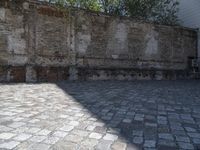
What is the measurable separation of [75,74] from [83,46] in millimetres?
1662

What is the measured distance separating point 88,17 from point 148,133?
10.7 metres

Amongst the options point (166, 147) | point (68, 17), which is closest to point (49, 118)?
point (166, 147)

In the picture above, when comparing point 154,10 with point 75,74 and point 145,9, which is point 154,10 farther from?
point 75,74

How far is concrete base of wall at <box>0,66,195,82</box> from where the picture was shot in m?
11.9

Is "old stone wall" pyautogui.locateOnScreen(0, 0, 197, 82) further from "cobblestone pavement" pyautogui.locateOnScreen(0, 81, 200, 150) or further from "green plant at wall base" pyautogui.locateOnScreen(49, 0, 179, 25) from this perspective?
"cobblestone pavement" pyautogui.locateOnScreen(0, 81, 200, 150)

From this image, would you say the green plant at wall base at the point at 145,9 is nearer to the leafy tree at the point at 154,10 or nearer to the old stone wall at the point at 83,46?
the leafy tree at the point at 154,10

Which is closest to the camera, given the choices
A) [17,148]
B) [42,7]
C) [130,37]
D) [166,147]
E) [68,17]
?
[17,148]

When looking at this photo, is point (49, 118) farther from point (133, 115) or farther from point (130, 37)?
point (130, 37)

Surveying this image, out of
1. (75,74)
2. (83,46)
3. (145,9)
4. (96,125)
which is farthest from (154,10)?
(96,125)

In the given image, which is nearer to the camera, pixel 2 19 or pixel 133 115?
pixel 133 115

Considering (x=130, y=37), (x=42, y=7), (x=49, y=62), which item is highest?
(x=42, y=7)

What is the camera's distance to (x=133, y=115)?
5.62 m

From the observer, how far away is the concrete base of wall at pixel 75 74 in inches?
470

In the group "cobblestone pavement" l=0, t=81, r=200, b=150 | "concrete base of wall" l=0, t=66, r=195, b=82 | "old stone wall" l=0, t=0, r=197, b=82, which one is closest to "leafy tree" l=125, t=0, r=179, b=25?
"old stone wall" l=0, t=0, r=197, b=82
